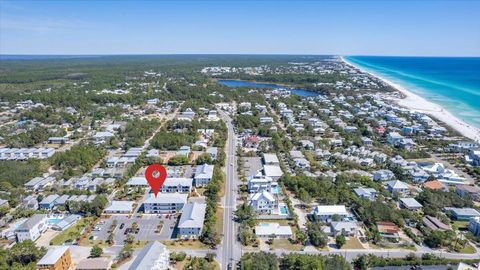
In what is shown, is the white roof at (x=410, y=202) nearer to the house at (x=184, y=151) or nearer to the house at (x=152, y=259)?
the house at (x=152, y=259)

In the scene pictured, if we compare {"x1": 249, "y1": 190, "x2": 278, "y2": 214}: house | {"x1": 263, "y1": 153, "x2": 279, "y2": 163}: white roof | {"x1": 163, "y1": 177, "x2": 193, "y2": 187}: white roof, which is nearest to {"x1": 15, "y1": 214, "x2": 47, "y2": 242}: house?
{"x1": 163, "y1": 177, "x2": 193, "y2": 187}: white roof

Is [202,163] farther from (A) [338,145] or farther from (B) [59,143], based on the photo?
(B) [59,143]

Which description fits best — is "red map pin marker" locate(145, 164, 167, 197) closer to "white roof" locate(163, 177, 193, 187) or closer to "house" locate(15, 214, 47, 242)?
"white roof" locate(163, 177, 193, 187)

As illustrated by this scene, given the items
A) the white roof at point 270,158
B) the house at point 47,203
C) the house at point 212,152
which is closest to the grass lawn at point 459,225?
the white roof at point 270,158

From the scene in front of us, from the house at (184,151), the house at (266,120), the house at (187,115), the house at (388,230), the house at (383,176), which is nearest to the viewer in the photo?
the house at (388,230)

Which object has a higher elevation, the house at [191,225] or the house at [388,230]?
the house at [191,225]

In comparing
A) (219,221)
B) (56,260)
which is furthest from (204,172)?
(56,260)
